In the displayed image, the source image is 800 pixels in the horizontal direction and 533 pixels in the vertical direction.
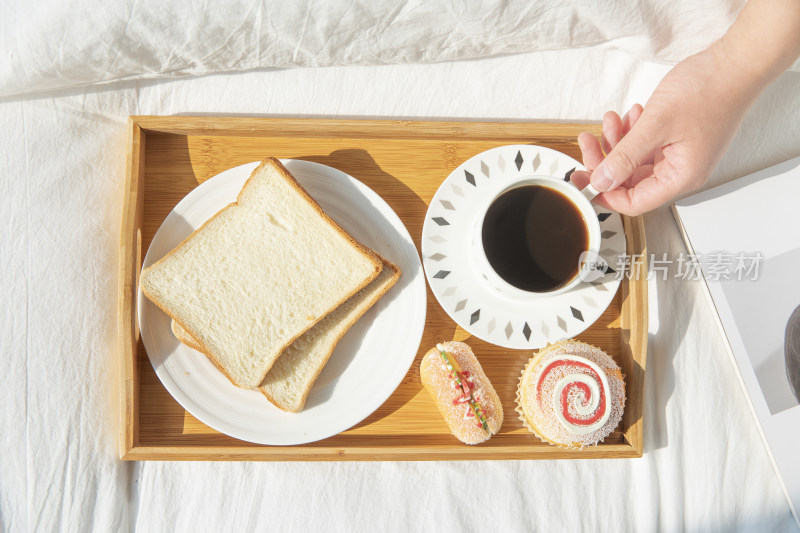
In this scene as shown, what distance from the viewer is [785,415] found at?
963mm

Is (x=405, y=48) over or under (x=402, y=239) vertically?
over

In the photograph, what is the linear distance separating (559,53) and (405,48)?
297 millimetres

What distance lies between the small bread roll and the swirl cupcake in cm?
6

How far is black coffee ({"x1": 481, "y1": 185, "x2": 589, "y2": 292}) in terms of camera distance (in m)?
0.79

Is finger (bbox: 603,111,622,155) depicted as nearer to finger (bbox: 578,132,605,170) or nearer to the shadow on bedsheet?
finger (bbox: 578,132,605,170)

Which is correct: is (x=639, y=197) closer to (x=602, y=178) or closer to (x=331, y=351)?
(x=602, y=178)

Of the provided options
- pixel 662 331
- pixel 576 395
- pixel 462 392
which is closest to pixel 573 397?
pixel 576 395

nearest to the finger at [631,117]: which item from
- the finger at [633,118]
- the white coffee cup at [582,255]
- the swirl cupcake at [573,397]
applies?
the finger at [633,118]

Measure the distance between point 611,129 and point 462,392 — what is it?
1.64 ft

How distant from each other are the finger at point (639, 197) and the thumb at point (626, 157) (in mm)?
30

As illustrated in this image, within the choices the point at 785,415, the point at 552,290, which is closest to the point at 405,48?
the point at 552,290

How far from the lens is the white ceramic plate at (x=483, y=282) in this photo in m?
0.85

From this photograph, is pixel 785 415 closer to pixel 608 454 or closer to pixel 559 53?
pixel 608 454

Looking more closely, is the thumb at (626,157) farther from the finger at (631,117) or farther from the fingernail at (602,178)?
the finger at (631,117)
